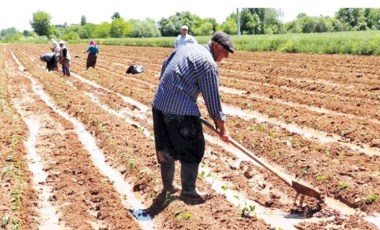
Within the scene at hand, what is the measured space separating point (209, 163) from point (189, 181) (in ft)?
5.69

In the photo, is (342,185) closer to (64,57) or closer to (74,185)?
(74,185)

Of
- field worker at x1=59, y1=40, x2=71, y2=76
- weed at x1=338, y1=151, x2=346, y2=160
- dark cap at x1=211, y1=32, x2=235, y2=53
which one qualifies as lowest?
weed at x1=338, y1=151, x2=346, y2=160

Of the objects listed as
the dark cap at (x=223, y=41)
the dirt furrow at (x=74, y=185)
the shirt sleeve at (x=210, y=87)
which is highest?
the dark cap at (x=223, y=41)

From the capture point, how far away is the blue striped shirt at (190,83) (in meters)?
4.34

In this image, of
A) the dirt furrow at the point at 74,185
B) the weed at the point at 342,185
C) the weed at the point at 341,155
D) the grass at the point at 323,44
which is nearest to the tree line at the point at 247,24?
the grass at the point at 323,44

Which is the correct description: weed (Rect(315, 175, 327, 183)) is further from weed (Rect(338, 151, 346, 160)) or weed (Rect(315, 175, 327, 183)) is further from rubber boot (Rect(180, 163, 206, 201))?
rubber boot (Rect(180, 163, 206, 201))

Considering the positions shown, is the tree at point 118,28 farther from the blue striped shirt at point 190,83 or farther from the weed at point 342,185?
the blue striped shirt at point 190,83

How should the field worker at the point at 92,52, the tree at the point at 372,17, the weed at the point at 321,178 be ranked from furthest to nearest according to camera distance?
the tree at the point at 372,17 < the field worker at the point at 92,52 < the weed at the point at 321,178

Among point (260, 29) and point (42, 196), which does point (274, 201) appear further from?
point (260, 29)

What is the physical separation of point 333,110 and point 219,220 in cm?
575

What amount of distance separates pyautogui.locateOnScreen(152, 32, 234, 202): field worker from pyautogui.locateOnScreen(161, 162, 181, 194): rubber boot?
11 centimetres

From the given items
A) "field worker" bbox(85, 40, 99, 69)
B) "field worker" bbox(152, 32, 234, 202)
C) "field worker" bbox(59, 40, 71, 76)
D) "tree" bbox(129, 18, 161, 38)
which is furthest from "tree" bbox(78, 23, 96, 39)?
"field worker" bbox(152, 32, 234, 202)

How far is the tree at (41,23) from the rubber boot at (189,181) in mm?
94113

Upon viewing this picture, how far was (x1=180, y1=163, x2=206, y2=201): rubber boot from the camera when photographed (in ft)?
15.5
